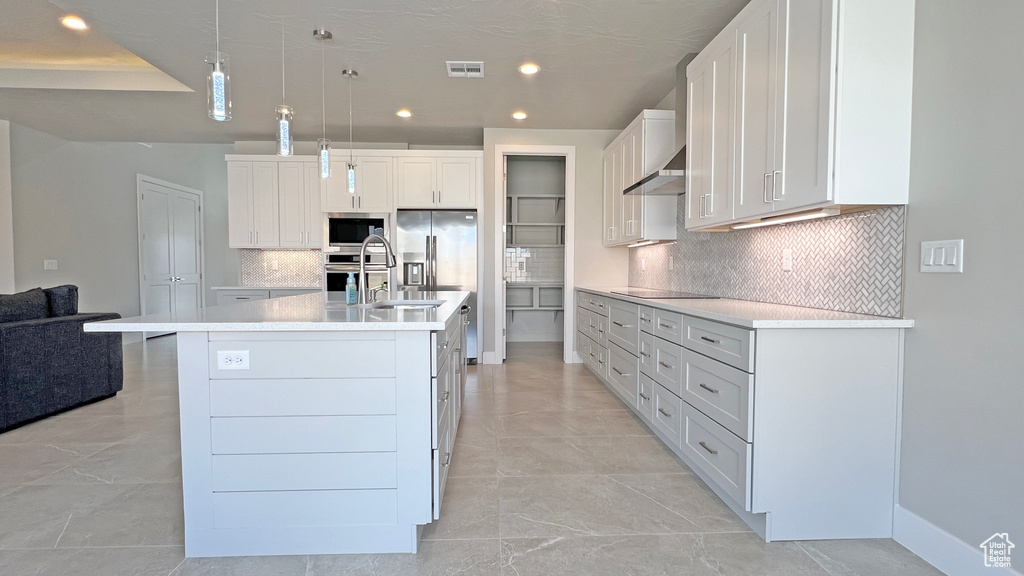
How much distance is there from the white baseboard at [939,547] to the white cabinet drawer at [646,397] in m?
1.27

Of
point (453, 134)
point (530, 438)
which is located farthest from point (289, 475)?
point (453, 134)

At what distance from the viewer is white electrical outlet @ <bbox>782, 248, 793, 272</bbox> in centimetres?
260

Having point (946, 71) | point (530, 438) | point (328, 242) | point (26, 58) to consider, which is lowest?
point (530, 438)

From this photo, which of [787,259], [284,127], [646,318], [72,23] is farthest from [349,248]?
[787,259]

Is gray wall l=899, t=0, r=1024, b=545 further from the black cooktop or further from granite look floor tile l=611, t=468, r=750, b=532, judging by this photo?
the black cooktop

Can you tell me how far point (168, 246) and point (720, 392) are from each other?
8.16m

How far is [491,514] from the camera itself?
81.0 inches

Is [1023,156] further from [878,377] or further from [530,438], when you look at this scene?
[530,438]

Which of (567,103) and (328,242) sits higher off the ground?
(567,103)

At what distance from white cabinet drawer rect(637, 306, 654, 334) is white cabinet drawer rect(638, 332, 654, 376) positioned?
0.03 metres

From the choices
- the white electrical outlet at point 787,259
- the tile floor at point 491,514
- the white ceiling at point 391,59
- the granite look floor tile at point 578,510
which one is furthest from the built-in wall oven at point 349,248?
the white electrical outlet at point 787,259

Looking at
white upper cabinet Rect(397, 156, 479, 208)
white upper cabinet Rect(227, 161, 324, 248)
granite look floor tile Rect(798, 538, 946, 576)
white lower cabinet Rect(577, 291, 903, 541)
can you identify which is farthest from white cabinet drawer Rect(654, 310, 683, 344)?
white upper cabinet Rect(227, 161, 324, 248)

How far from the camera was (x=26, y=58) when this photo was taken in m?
3.93

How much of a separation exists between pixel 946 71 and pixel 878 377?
44.2 inches
